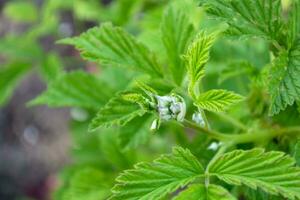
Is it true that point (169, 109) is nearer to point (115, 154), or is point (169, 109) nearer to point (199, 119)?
point (199, 119)

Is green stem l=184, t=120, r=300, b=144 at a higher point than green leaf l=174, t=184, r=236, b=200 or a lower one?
higher

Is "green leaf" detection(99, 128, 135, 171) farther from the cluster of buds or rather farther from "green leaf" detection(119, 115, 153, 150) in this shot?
the cluster of buds

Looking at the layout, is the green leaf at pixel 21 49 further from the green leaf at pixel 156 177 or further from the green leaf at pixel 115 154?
the green leaf at pixel 156 177

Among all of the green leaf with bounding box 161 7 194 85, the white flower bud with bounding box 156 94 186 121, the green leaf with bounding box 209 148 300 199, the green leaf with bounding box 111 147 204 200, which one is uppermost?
the green leaf with bounding box 161 7 194 85

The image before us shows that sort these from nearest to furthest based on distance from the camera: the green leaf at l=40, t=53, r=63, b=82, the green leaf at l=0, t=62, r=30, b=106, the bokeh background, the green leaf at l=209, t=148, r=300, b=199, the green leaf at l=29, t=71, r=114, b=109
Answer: the green leaf at l=209, t=148, r=300, b=199 < the green leaf at l=29, t=71, r=114, b=109 < the green leaf at l=40, t=53, r=63, b=82 < the green leaf at l=0, t=62, r=30, b=106 < the bokeh background

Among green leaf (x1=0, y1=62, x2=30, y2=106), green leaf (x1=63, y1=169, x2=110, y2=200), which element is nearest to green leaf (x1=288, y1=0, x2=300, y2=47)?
green leaf (x1=63, y1=169, x2=110, y2=200)

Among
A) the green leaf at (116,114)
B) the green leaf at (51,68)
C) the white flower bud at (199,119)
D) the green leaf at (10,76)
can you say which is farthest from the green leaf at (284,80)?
the green leaf at (10,76)
